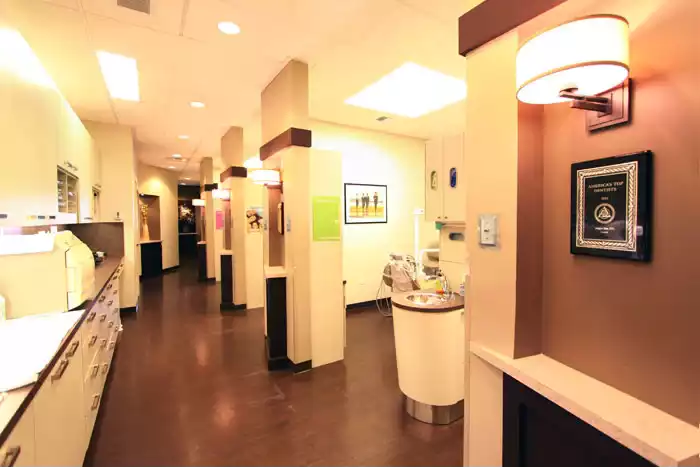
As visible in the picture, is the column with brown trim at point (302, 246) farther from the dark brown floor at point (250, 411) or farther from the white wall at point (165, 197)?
the white wall at point (165, 197)

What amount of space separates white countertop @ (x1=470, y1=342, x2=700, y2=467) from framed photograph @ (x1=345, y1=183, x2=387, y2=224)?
4234 millimetres

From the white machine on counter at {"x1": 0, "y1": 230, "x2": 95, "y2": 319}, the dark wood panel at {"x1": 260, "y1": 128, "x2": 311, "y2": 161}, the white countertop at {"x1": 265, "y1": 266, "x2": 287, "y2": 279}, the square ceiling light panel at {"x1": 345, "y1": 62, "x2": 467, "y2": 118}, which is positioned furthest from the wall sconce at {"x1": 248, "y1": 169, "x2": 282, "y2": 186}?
the white machine on counter at {"x1": 0, "y1": 230, "x2": 95, "y2": 319}

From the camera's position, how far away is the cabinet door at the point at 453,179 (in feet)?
9.35

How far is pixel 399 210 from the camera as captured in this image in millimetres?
6043

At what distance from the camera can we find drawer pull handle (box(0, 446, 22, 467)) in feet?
3.46

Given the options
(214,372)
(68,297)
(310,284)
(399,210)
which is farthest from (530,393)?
(399,210)

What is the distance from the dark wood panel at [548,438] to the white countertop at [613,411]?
0.28ft

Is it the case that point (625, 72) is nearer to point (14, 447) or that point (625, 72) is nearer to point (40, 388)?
point (14, 447)

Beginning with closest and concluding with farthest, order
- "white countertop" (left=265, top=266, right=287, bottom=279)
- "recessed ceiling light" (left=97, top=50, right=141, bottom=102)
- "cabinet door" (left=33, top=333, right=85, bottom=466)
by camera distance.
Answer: "cabinet door" (left=33, top=333, right=85, bottom=466) < "recessed ceiling light" (left=97, top=50, right=141, bottom=102) < "white countertop" (left=265, top=266, right=287, bottom=279)

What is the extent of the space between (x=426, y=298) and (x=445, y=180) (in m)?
1.08

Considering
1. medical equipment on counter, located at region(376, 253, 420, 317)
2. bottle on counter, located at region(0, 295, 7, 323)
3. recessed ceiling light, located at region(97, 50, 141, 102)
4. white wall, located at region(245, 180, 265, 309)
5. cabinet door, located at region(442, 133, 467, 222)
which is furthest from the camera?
white wall, located at region(245, 180, 265, 309)

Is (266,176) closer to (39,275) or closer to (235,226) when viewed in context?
(39,275)

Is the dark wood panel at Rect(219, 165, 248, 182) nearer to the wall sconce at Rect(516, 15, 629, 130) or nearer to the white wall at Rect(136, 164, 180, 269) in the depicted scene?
the white wall at Rect(136, 164, 180, 269)

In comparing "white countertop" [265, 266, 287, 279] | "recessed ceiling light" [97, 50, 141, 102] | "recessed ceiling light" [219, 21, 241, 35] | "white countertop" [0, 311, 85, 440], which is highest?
"recessed ceiling light" [97, 50, 141, 102]
